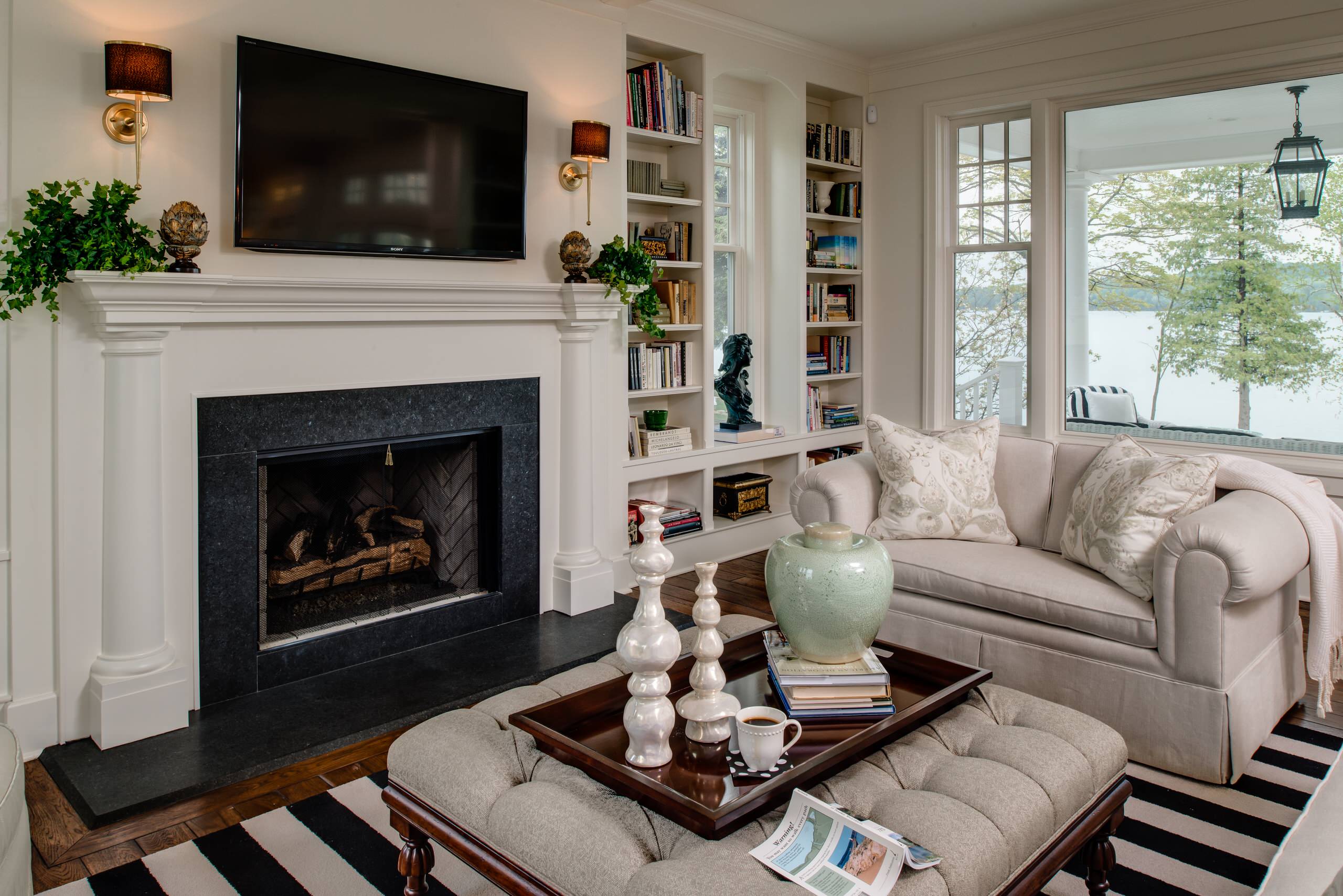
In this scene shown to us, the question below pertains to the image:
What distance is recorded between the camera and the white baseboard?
2.60 meters

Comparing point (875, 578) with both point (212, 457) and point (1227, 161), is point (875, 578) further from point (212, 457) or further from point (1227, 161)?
point (1227, 161)

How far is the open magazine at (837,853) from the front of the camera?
55.0 inches

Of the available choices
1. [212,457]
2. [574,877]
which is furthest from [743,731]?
[212,457]

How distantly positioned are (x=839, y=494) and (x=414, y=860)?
1.97m

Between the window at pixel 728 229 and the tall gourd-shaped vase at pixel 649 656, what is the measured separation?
3.55 metres

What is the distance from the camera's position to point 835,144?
5.38m

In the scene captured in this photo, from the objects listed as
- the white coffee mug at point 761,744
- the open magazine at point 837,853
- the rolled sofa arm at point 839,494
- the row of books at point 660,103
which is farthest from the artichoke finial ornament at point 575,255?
the open magazine at point 837,853

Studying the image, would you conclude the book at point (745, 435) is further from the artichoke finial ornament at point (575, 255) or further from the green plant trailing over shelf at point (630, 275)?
the artichoke finial ornament at point (575, 255)

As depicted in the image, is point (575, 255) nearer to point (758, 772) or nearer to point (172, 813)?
point (172, 813)

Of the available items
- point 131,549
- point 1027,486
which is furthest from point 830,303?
point 131,549

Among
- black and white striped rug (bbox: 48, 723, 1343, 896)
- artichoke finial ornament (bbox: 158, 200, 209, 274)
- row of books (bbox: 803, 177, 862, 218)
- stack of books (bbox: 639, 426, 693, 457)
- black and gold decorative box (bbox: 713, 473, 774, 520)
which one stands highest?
row of books (bbox: 803, 177, 862, 218)

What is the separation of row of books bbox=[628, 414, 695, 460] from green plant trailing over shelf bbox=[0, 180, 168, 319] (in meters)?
2.30

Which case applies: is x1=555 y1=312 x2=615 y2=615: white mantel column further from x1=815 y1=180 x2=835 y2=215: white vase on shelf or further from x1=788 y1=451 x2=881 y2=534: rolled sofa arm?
x1=815 y1=180 x2=835 y2=215: white vase on shelf

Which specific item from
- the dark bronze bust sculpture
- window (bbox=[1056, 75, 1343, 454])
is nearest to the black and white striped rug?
window (bbox=[1056, 75, 1343, 454])
